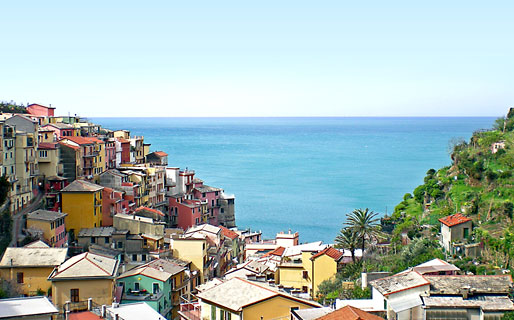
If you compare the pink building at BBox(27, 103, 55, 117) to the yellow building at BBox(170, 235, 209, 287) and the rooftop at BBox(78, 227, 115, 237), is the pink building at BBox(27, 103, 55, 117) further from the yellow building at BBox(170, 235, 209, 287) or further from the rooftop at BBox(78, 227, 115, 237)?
the yellow building at BBox(170, 235, 209, 287)

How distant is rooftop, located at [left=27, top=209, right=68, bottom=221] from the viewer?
116 ft

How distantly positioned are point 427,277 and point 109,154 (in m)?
36.5

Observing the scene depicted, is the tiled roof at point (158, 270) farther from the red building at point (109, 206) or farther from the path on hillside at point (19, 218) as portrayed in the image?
the red building at point (109, 206)

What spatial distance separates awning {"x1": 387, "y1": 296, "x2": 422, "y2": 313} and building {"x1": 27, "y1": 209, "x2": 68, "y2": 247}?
2208cm

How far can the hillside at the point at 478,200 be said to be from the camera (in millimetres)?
28578

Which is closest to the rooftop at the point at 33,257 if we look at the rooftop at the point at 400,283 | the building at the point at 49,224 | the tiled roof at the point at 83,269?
the tiled roof at the point at 83,269

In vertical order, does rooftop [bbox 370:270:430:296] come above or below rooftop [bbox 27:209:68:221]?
above

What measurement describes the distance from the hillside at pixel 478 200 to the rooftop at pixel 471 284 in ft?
18.6

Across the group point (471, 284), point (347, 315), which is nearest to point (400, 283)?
point (471, 284)

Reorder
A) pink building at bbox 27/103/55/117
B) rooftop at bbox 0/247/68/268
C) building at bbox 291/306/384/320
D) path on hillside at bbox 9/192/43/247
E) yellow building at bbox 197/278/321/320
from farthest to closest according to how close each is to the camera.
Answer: pink building at bbox 27/103/55/117 < path on hillside at bbox 9/192/43/247 < rooftop at bbox 0/247/68/268 < yellow building at bbox 197/278/321/320 < building at bbox 291/306/384/320

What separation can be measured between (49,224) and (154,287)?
8.68m

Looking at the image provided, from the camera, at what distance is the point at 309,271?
31.2 metres

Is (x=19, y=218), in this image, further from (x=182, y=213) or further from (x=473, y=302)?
(x=473, y=302)

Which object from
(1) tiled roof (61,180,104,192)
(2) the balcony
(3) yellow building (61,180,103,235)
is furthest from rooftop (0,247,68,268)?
(1) tiled roof (61,180,104,192)
